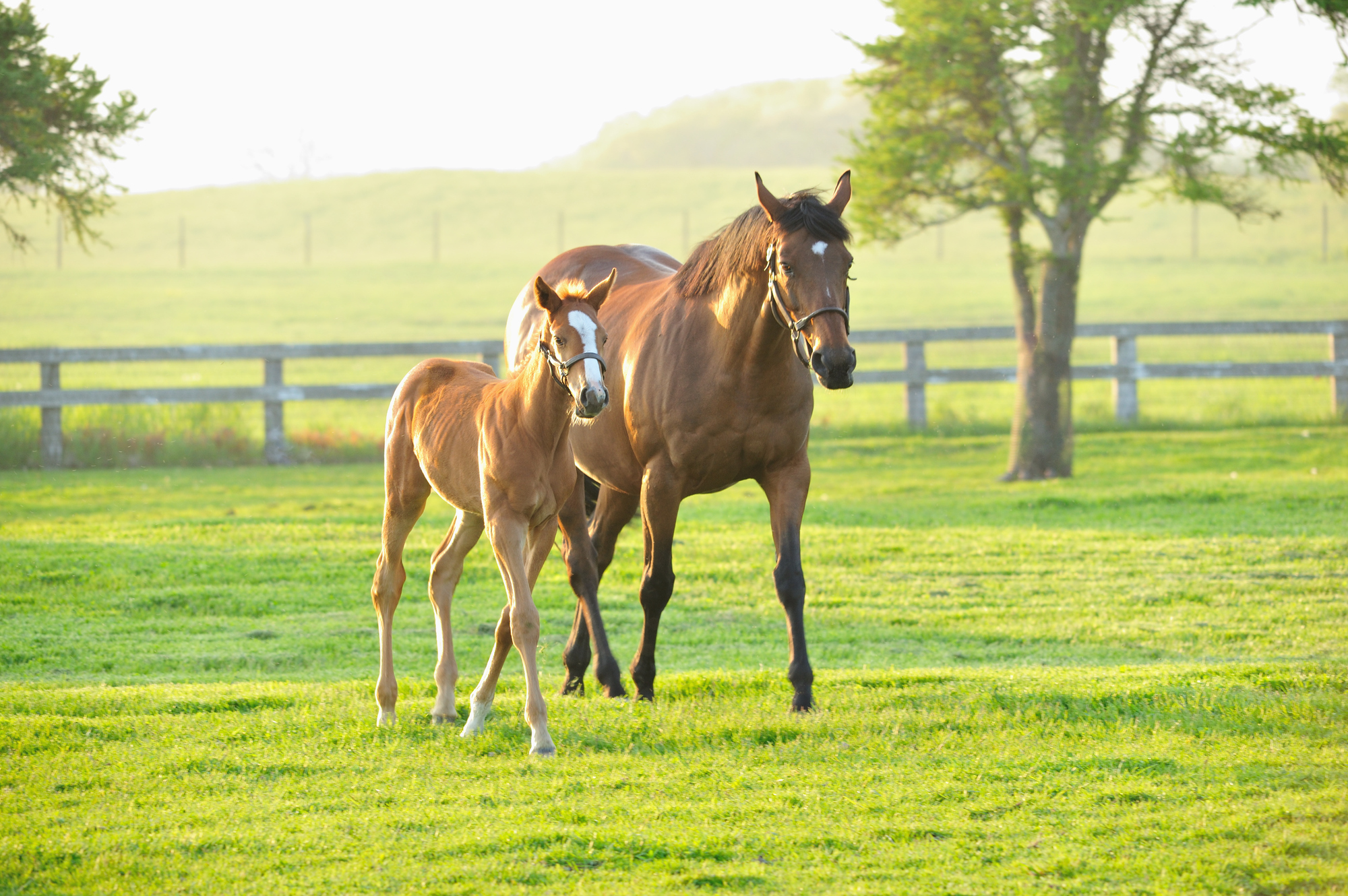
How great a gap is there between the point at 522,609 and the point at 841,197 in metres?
2.52

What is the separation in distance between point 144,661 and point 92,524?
5461 mm

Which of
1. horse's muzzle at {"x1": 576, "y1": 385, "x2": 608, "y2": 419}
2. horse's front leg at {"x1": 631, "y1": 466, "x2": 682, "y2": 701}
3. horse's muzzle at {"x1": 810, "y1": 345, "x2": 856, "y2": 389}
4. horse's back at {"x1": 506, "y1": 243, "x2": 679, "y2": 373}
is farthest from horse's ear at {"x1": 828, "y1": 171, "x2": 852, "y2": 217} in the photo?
horse's back at {"x1": 506, "y1": 243, "x2": 679, "y2": 373}

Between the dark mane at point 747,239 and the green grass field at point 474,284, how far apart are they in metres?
8.71

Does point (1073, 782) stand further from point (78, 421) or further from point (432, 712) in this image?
point (78, 421)

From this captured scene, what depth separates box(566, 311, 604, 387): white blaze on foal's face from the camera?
509 centimetres

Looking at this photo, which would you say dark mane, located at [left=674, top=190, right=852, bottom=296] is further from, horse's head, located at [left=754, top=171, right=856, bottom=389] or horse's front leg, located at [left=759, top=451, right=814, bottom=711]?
horse's front leg, located at [left=759, top=451, right=814, bottom=711]

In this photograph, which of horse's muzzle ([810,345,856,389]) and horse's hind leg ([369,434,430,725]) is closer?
horse's muzzle ([810,345,856,389])

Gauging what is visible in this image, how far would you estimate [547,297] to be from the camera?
5266 millimetres

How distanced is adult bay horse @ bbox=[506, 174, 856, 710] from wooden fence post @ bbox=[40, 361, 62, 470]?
12.5m

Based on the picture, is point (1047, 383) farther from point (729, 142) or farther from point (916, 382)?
point (729, 142)

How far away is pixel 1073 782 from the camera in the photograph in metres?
4.89

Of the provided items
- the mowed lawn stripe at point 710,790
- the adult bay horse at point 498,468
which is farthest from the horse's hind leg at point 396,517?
the mowed lawn stripe at point 710,790

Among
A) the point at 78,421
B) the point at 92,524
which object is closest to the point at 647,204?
the point at 78,421

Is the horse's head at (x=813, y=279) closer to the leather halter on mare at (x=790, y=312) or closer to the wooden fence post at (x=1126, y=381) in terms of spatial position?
the leather halter on mare at (x=790, y=312)
